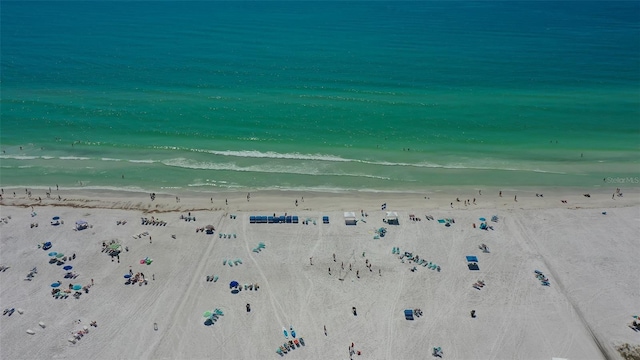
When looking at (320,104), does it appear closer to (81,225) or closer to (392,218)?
(392,218)

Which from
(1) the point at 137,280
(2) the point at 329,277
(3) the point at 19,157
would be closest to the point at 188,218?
(1) the point at 137,280

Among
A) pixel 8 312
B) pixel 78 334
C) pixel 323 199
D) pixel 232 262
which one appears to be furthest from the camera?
pixel 323 199

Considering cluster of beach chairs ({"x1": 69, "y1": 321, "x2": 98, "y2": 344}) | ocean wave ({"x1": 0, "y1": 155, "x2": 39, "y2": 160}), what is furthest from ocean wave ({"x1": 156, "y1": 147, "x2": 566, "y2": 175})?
cluster of beach chairs ({"x1": 69, "y1": 321, "x2": 98, "y2": 344})

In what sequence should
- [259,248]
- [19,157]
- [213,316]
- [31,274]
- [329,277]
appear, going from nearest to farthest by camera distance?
[213,316] → [329,277] → [31,274] → [259,248] → [19,157]

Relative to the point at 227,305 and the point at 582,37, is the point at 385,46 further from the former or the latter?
the point at 227,305

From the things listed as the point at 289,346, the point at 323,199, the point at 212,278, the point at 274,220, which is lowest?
the point at 289,346

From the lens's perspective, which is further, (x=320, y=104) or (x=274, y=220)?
(x=320, y=104)

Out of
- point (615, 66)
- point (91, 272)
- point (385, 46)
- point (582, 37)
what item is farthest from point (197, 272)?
point (582, 37)

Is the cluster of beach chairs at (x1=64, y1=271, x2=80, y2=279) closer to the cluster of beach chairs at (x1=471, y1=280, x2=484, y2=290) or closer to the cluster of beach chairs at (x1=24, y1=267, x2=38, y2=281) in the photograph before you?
the cluster of beach chairs at (x1=24, y1=267, x2=38, y2=281)
